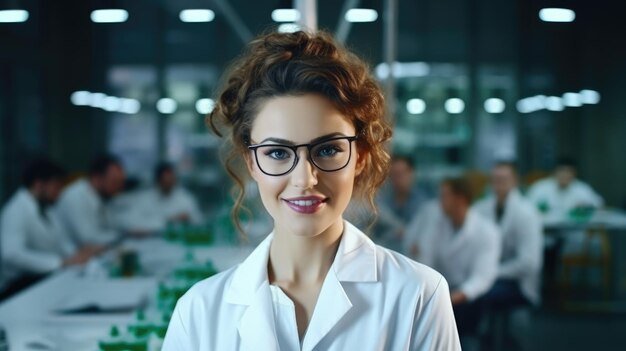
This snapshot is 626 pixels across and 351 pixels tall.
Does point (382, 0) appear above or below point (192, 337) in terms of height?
above

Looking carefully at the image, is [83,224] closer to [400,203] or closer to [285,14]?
[400,203]

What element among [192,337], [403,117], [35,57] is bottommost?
[192,337]

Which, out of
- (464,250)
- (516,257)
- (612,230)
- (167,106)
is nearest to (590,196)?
(612,230)

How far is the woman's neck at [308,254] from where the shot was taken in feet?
3.66

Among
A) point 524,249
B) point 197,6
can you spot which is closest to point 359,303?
point 524,249

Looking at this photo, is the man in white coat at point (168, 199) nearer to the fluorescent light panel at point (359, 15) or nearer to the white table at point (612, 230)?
the fluorescent light panel at point (359, 15)

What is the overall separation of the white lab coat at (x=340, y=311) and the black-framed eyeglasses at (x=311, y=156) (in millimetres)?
140

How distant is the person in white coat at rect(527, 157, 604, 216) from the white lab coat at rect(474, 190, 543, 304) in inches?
62.4

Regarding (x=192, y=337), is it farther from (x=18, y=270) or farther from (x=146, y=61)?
(x=146, y=61)

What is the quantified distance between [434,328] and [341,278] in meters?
0.14

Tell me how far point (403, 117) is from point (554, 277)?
5.83ft

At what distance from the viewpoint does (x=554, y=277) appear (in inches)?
227

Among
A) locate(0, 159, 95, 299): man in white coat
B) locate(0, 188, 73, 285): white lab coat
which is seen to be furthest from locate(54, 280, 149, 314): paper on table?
locate(0, 188, 73, 285): white lab coat

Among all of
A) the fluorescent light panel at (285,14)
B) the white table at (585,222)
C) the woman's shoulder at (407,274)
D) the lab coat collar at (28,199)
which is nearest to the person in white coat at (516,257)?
the white table at (585,222)
